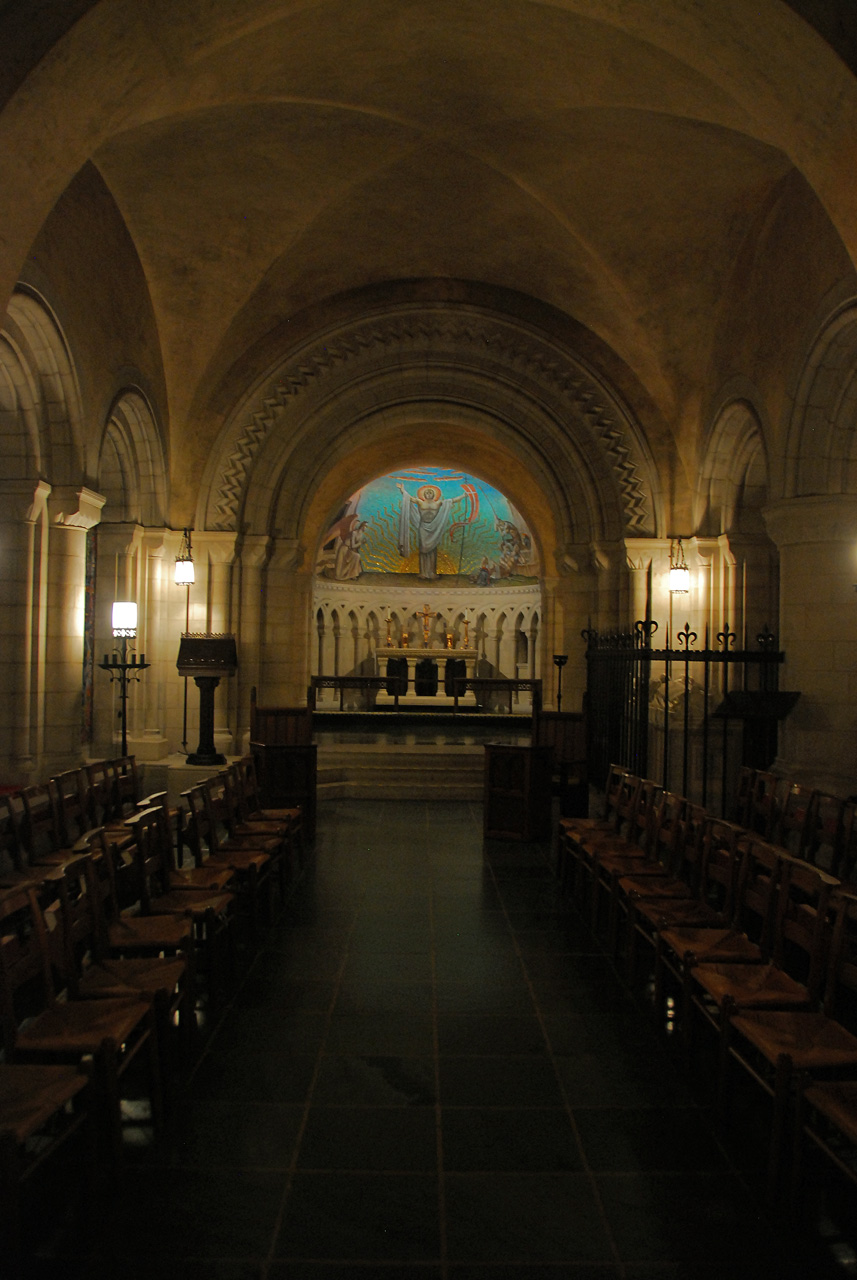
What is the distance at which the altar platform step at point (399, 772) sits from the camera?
412 inches

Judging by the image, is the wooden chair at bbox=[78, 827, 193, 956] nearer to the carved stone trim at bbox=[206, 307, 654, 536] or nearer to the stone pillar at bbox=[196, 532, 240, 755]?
the stone pillar at bbox=[196, 532, 240, 755]

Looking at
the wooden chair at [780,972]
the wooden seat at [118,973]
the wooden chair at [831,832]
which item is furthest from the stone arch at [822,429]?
the wooden seat at [118,973]

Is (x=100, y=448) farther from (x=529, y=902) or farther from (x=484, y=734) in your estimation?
(x=484, y=734)

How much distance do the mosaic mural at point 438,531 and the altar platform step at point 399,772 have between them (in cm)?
1094

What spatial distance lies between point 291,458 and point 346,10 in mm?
5976

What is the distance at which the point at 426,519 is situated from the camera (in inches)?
891

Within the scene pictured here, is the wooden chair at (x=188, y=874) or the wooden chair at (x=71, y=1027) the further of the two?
the wooden chair at (x=188, y=874)

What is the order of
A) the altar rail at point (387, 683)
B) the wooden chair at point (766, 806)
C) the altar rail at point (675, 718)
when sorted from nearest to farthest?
the wooden chair at point (766, 806) < the altar rail at point (675, 718) < the altar rail at point (387, 683)

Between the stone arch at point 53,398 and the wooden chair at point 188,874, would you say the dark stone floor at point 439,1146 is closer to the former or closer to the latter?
the wooden chair at point 188,874

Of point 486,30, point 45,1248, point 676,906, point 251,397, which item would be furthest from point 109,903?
point 251,397

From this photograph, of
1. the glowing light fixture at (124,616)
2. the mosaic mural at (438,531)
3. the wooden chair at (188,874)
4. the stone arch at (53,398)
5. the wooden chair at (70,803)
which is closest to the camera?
the wooden chair at (188,874)

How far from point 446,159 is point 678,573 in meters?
5.32

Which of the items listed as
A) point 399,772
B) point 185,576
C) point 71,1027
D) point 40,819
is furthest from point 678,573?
point 71,1027

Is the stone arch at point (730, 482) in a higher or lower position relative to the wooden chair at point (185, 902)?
higher
